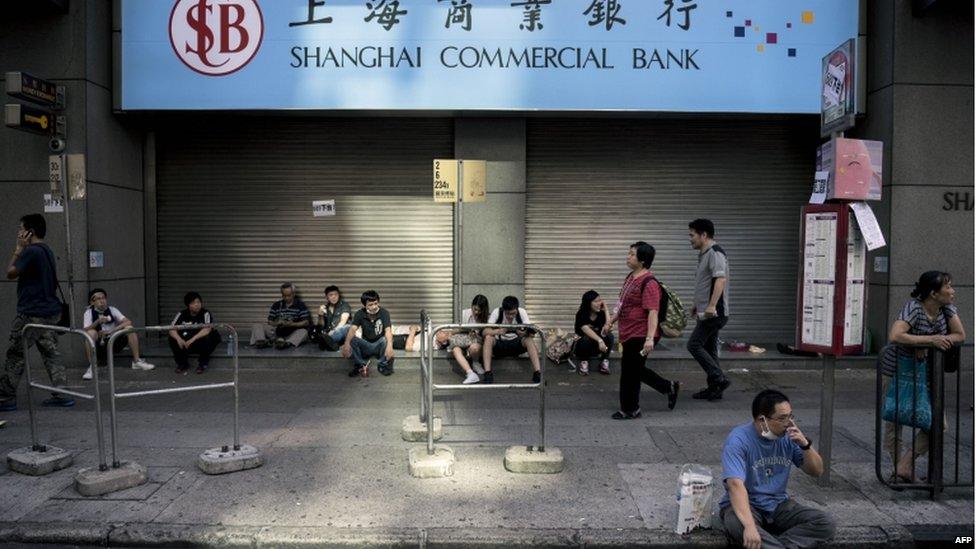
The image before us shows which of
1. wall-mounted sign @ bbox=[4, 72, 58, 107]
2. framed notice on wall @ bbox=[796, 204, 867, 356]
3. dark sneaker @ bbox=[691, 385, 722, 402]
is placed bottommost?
dark sneaker @ bbox=[691, 385, 722, 402]

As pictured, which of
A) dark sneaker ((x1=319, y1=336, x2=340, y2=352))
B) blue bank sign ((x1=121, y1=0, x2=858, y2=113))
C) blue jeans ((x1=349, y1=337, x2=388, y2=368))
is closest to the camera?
blue jeans ((x1=349, y1=337, x2=388, y2=368))

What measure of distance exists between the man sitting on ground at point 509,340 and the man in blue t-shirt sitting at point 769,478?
4.31 meters

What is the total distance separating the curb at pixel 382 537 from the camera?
4.71 metres

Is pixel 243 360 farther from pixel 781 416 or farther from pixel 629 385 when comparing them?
pixel 781 416

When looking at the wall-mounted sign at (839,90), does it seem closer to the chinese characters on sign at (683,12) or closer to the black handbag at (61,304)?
the chinese characters on sign at (683,12)

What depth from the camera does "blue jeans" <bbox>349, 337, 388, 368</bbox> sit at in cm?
979

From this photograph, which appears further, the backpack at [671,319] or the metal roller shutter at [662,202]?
the metal roller shutter at [662,202]

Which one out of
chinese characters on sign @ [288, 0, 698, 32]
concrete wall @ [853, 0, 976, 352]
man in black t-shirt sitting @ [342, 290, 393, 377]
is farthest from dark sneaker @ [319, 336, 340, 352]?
concrete wall @ [853, 0, 976, 352]

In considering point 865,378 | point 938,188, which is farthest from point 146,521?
point 938,188

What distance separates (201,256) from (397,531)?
792 cm

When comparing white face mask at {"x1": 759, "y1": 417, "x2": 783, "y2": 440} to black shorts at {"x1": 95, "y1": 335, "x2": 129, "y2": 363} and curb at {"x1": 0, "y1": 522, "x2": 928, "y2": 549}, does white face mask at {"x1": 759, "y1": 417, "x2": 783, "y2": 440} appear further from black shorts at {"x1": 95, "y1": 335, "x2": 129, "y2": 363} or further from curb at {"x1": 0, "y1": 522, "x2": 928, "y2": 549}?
black shorts at {"x1": 95, "y1": 335, "x2": 129, "y2": 363}

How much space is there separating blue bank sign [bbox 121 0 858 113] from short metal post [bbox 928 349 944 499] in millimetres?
5712

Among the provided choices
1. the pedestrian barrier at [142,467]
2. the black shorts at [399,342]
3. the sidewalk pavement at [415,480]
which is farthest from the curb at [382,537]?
the black shorts at [399,342]

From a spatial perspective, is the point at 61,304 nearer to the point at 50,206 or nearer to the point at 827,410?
the point at 50,206
